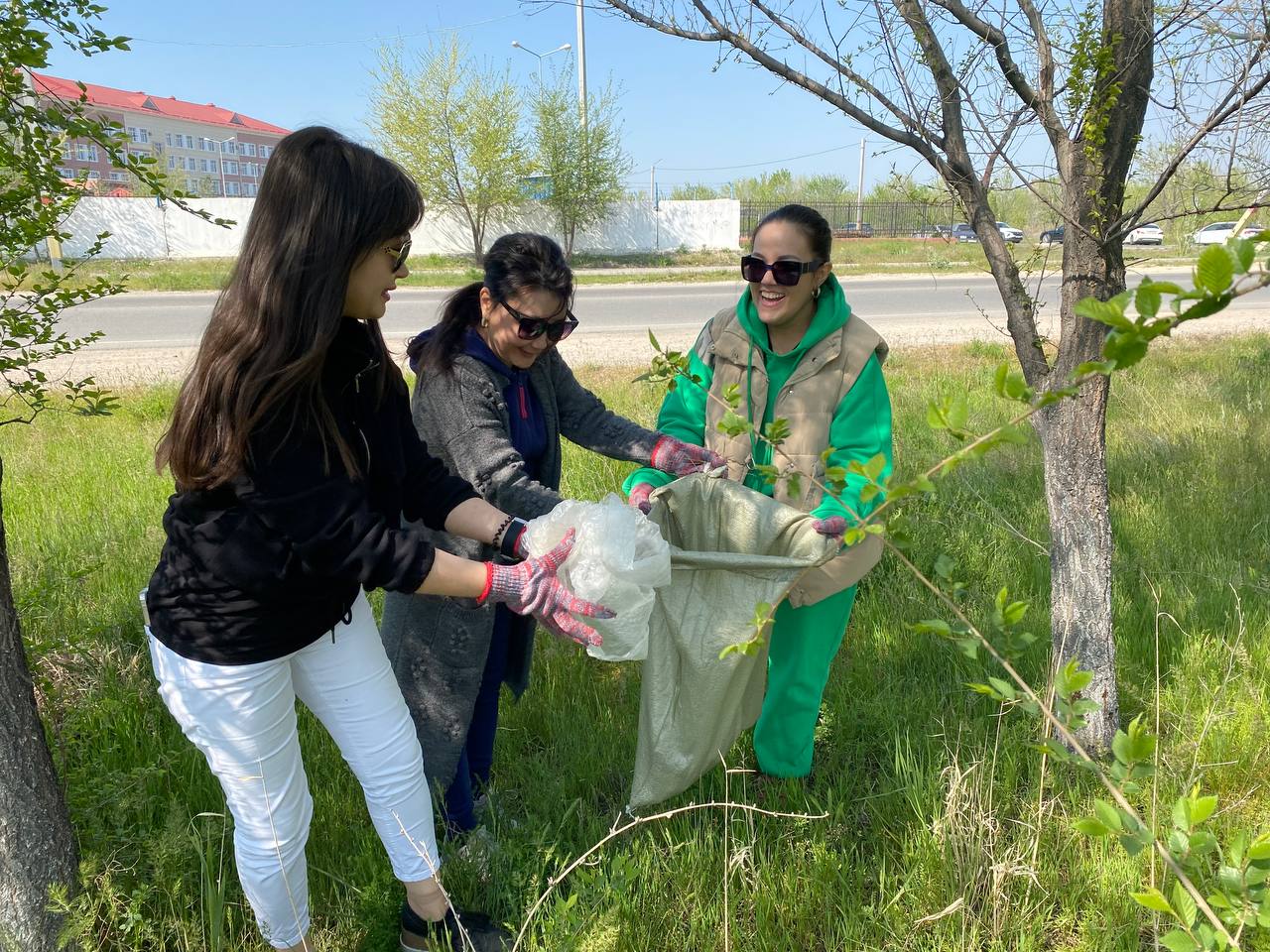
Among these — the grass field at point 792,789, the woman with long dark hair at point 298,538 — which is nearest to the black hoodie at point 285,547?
the woman with long dark hair at point 298,538

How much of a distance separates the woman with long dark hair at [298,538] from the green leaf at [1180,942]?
111 cm

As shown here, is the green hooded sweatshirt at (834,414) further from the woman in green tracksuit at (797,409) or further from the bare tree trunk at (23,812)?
the bare tree trunk at (23,812)

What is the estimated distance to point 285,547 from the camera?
162cm

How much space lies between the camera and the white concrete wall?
993 inches

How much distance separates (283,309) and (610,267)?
23.3 m

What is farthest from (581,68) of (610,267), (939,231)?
(939,231)

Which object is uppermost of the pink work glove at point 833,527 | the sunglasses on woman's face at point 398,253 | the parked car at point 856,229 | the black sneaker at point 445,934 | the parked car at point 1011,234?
the parked car at point 856,229

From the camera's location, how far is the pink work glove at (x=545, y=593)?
179 centimetres

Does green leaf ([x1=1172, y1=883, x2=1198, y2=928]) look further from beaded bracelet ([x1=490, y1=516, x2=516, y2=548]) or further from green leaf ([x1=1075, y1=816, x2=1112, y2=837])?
beaded bracelet ([x1=490, y1=516, x2=516, y2=548])

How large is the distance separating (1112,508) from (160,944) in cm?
441

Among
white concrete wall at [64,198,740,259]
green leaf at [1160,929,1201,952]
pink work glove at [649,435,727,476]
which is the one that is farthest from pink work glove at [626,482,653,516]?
white concrete wall at [64,198,740,259]

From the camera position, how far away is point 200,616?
1.68 m

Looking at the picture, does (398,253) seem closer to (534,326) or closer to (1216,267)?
(534,326)

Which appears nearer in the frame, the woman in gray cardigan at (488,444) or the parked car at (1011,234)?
the woman in gray cardigan at (488,444)
